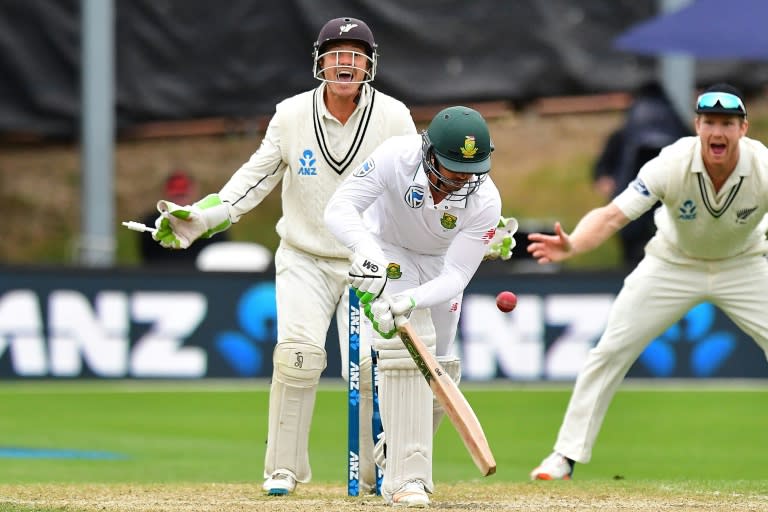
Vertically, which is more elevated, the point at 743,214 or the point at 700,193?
the point at 700,193

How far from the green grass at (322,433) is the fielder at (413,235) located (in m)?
1.74

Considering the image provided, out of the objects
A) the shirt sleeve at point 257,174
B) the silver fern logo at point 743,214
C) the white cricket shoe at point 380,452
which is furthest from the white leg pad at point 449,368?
the silver fern logo at point 743,214

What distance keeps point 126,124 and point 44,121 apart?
87cm

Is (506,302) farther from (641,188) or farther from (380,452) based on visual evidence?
(641,188)

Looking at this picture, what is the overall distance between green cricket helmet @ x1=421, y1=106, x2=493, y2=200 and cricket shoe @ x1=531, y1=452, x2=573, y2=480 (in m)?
2.28

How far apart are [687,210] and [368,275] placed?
7.59 ft

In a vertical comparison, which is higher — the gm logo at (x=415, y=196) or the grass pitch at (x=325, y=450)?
the gm logo at (x=415, y=196)

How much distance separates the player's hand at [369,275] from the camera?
6973 millimetres

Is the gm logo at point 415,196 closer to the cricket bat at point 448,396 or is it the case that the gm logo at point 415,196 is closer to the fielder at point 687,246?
the cricket bat at point 448,396

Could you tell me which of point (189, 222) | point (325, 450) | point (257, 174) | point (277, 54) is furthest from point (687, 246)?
point (277, 54)

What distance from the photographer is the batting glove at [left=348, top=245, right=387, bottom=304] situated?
6.97 meters

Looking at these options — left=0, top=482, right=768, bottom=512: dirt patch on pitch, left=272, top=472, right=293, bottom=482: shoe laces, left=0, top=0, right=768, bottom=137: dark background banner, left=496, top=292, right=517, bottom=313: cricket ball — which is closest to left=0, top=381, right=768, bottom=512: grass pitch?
left=0, top=482, right=768, bottom=512: dirt patch on pitch

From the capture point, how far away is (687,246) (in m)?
8.84

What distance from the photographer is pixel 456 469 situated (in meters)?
9.96
